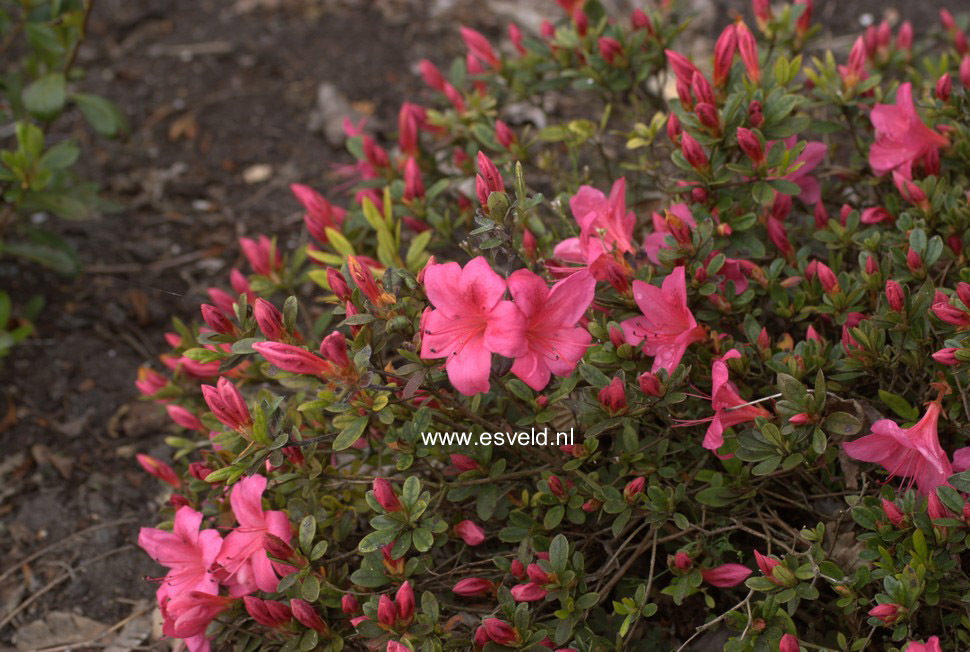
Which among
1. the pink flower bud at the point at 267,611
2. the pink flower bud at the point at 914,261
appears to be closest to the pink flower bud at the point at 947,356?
the pink flower bud at the point at 914,261

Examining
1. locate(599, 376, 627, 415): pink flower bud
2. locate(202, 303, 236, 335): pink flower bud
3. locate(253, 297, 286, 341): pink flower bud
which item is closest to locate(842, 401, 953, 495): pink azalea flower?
locate(599, 376, 627, 415): pink flower bud

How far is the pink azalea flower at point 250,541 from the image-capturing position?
1852 millimetres

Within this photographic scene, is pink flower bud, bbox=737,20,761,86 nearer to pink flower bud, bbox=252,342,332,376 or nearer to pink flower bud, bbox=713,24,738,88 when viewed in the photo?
pink flower bud, bbox=713,24,738,88

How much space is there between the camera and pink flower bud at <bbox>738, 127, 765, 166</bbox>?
6.51 ft

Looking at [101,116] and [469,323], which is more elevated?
[469,323]

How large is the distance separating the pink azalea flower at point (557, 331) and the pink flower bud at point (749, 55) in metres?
0.89

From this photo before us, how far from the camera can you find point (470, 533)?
1944 millimetres

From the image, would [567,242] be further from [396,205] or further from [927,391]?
[927,391]

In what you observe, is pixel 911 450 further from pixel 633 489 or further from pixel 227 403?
pixel 227 403

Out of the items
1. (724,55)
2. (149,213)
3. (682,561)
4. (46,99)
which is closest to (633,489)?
(682,561)

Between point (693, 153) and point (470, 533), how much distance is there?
3.16 ft

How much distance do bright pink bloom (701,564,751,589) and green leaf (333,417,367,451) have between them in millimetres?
753

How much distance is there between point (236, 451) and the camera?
1946 mm

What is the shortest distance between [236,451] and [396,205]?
0.88m
